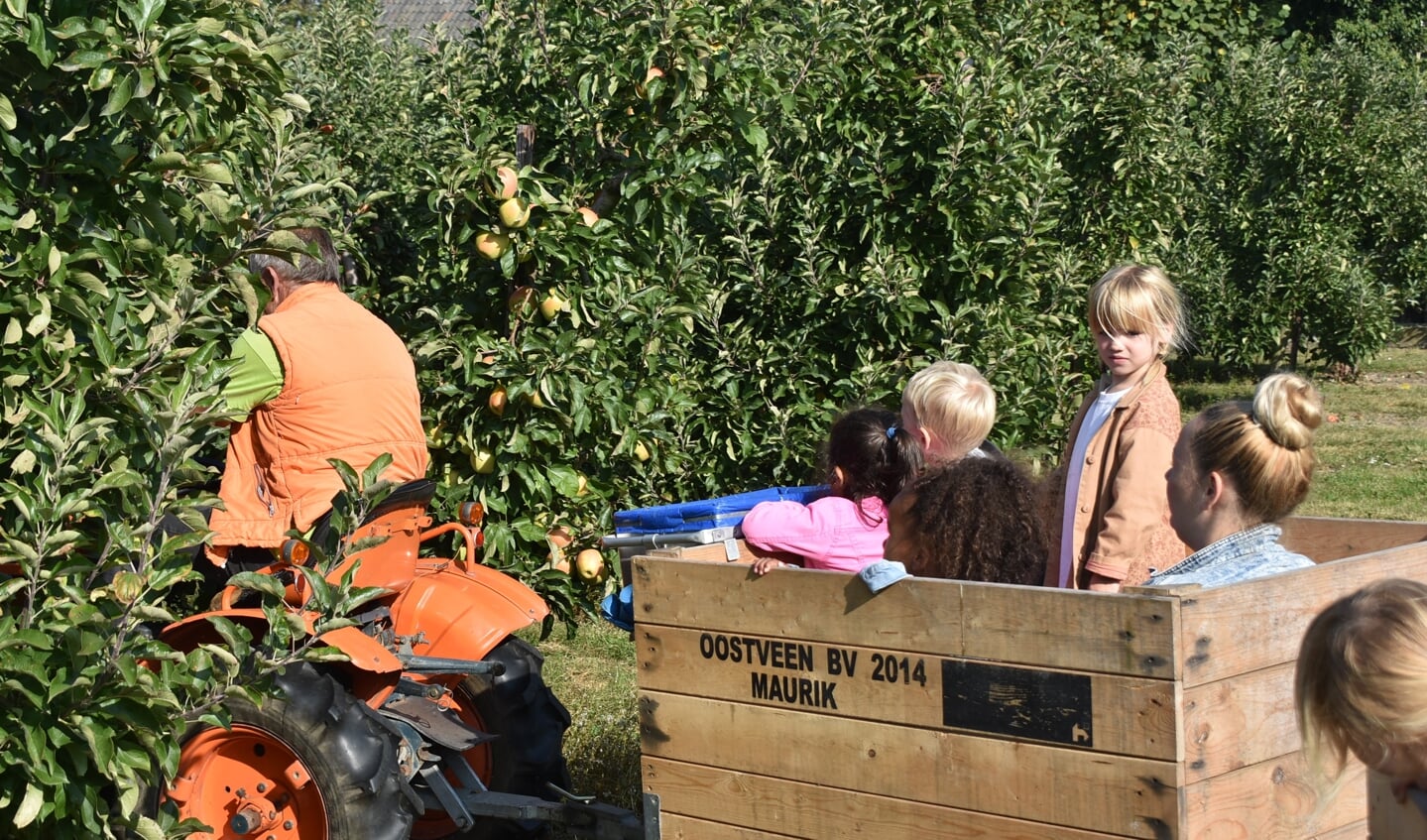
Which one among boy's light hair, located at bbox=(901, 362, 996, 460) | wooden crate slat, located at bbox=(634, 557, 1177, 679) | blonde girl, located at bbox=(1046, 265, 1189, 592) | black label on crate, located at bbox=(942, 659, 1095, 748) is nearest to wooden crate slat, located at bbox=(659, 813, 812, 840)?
wooden crate slat, located at bbox=(634, 557, 1177, 679)

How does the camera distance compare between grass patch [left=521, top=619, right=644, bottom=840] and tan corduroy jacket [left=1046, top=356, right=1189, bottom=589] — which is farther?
grass patch [left=521, top=619, right=644, bottom=840]

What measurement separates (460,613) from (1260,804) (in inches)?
90.3

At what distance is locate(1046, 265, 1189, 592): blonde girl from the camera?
3.38 metres

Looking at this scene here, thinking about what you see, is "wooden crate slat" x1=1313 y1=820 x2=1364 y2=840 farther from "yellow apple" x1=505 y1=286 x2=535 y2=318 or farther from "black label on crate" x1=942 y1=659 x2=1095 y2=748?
"yellow apple" x1=505 y1=286 x2=535 y2=318

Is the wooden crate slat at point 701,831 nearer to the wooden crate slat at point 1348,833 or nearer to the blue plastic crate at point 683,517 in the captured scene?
the blue plastic crate at point 683,517

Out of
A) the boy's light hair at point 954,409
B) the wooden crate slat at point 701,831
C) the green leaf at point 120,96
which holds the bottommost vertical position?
the wooden crate slat at point 701,831

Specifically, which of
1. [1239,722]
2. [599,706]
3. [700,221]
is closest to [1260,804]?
[1239,722]

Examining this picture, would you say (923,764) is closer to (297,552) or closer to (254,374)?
(297,552)

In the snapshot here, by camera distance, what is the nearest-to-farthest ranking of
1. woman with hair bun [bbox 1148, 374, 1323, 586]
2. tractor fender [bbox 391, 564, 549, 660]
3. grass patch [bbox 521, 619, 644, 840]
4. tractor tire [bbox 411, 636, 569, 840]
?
woman with hair bun [bbox 1148, 374, 1323, 586]
tractor fender [bbox 391, 564, 549, 660]
tractor tire [bbox 411, 636, 569, 840]
grass patch [bbox 521, 619, 644, 840]

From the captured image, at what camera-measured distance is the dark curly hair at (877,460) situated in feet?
12.3

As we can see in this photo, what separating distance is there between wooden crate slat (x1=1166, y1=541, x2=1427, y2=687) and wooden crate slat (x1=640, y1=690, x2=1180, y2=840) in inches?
8.2

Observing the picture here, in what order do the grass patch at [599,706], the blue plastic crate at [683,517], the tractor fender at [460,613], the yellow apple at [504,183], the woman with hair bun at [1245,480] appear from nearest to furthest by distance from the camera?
the woman with hair bun at [1245,480] → the blue plastic crate at [683,517] → the tractor fender at [460,613] → the grass patch at [599,706] → the yellow apple at [504,183]

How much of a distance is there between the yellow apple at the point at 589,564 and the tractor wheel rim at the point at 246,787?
2568 mm

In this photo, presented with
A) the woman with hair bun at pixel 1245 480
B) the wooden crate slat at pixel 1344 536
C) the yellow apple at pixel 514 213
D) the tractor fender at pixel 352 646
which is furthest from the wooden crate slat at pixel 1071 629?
the yellow apple at pixel 514 213
